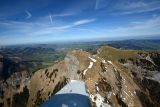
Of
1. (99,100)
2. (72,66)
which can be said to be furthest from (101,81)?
(72,66)

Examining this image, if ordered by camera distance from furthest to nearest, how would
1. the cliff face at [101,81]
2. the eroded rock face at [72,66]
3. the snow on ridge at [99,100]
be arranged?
1. the eroded rock face at [72,66]
2. the cliff face at [101,81]
3. the snow on ridge at [99,100]

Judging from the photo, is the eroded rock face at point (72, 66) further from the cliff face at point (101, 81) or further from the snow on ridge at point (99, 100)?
the snow on ridge at point (99, 100)

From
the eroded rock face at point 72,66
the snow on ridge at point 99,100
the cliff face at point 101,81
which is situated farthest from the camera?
the eroded rock face at point 72,66

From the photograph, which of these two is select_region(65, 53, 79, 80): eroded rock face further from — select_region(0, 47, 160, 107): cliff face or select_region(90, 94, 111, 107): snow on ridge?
select_region(90, 94, 111, 107): snow on ridge

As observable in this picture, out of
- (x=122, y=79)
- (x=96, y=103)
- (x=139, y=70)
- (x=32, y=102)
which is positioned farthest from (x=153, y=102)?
(x=32, y=102)

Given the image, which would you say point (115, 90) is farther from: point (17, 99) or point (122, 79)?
point (17, 99)

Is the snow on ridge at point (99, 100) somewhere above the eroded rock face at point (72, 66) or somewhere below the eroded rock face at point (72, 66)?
below

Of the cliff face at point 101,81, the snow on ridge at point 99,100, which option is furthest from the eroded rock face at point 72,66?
the snow on ridge at point 99,100

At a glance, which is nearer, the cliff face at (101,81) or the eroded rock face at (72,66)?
the cliff face at (101,81)

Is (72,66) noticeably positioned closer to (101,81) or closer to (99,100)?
(101,81)
